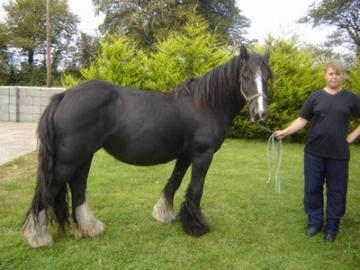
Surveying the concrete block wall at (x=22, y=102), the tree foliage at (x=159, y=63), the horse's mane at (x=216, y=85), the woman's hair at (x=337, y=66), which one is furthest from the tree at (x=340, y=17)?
the horse's mane at (x=216, y=85)

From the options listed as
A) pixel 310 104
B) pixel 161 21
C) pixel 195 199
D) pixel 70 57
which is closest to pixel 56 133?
pixel 195 199

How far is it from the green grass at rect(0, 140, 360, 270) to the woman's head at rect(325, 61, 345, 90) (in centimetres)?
150

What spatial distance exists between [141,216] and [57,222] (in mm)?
971

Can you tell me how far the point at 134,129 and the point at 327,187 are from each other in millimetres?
1937

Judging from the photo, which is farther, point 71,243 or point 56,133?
Result: point 71,243

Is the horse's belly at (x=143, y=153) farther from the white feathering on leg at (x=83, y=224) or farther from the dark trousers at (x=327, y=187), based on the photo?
the dark trousers at (x=327, y=187)

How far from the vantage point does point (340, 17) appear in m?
26.3

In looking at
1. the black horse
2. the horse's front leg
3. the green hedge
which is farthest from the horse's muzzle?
the green hedge

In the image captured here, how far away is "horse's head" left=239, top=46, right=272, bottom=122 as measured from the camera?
8.89 ft

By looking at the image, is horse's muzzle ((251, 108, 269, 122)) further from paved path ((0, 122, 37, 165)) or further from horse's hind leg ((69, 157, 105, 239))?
paved path ((0, 122, 37, 165))

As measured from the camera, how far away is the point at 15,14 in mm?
29062

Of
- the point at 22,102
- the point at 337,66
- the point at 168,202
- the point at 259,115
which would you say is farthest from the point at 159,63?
the point at 259,115

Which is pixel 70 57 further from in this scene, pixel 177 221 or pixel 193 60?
pixel 177 221

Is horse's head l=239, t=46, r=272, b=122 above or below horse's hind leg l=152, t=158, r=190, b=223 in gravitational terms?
above
